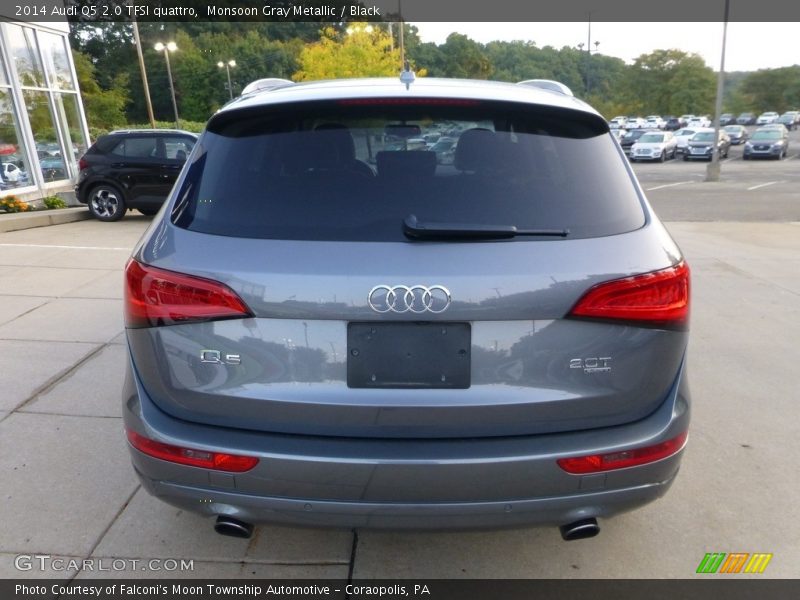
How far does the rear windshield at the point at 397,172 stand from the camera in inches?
79.2

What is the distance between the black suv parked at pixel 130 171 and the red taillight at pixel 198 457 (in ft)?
36.0

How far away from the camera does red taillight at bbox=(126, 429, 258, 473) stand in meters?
1.95

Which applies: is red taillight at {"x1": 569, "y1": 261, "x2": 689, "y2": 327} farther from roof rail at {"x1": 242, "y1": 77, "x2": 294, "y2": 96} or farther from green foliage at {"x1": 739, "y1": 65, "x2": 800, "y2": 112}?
green foliage at {"x1": 739, "y1": 65, "x2": 800, "y2": 112}

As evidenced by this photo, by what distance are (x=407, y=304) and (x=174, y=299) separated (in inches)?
28.3

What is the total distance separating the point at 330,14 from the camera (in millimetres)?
75312

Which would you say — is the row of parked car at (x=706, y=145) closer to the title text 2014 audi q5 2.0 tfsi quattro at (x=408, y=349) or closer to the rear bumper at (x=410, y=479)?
the title text 2014 audi q5 2.0 tfsi quattro at (x=408, y=349)

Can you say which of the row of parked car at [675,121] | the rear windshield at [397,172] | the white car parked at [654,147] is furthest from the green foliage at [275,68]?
the rear windshield at [397,172]

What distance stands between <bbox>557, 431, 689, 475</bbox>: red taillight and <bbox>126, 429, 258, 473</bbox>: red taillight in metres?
0.95

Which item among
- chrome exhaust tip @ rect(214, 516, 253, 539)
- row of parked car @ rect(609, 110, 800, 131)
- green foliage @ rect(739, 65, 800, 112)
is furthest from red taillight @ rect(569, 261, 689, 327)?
green foliage @ rect(739, 65, 800, 112)

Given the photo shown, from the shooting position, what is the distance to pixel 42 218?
11.6 m

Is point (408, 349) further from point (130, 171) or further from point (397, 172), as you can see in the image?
point (130, 171)

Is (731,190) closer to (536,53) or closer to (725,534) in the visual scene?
(725,534)

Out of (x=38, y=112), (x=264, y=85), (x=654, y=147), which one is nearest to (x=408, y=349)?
(x=264, y=85)

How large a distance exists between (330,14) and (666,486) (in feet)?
266
